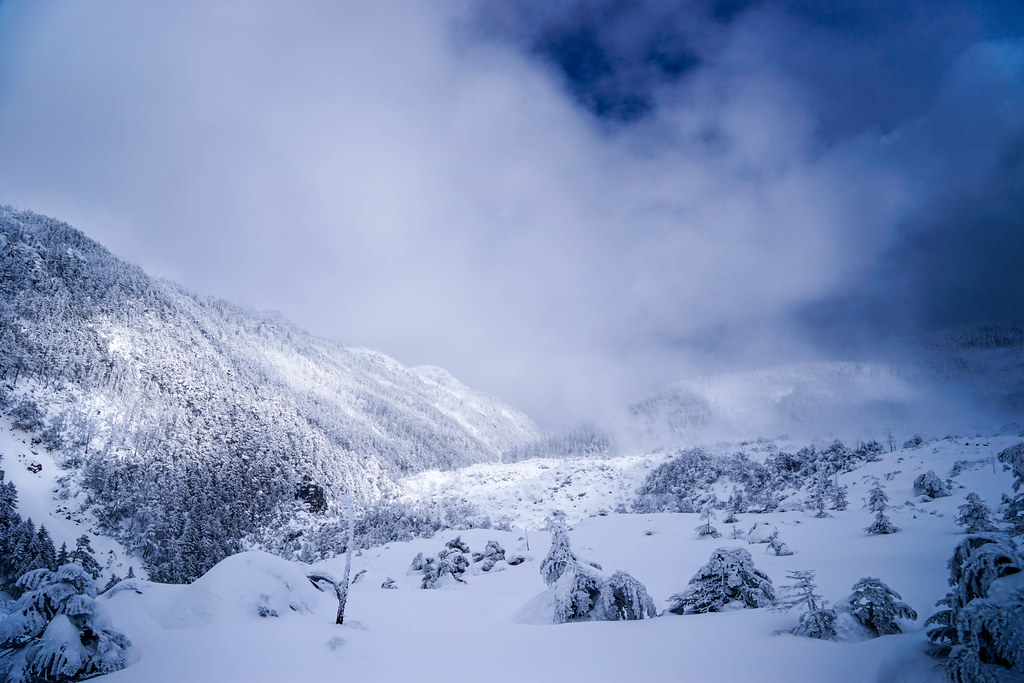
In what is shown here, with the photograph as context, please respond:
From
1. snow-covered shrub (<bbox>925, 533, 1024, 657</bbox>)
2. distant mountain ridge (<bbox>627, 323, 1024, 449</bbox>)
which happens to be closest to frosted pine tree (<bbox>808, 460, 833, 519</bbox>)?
distant mountain ridge (<bbox>627, 323, 1024, 449</bbox>)

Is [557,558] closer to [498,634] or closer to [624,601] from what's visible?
[624,601]

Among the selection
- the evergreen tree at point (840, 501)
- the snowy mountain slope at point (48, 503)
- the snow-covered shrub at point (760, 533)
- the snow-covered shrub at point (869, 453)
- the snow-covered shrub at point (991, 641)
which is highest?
the snow-covered shrub at point (869, 453)

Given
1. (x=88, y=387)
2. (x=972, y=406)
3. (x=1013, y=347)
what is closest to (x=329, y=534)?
(x=88, y=387)

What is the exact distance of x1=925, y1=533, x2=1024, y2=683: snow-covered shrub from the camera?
4762mm

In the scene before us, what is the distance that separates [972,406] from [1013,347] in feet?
69.5

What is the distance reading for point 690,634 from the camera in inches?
382

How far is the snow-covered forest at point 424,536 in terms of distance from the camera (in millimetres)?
8594

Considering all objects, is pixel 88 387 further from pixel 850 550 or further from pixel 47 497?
pixel 850 550

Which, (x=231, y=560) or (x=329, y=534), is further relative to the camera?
(x=329, y=534)

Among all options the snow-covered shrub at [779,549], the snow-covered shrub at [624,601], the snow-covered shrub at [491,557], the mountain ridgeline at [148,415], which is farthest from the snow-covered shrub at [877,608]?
the mountain ridgeline at [148,415]

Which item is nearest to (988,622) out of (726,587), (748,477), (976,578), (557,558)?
(976,578)

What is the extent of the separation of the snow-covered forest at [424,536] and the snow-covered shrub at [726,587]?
9 centimetres

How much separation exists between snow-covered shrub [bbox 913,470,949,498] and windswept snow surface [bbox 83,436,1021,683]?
13.4 meters

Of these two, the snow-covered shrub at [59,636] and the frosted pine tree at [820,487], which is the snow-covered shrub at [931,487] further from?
the snow-covered shrub at [59,636]
